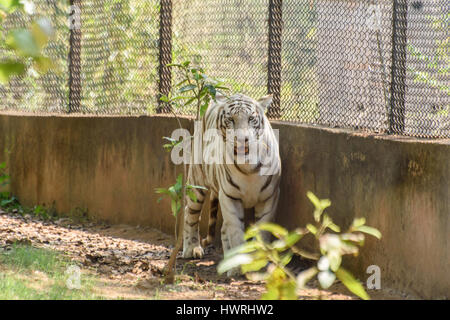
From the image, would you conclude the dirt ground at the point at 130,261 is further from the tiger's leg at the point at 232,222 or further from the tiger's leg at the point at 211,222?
the tiger's leg at the point at 232,222

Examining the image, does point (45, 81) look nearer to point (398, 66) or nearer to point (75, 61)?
point (75, 61)

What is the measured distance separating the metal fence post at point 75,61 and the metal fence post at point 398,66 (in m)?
4.50

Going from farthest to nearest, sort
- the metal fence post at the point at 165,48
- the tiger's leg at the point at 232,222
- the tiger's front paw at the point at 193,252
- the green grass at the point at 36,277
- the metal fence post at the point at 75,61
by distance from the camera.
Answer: the metal fence post at the point at 75,61 < the metal fence post at the point at 165,48 < the tiger's front paw at the point at 193,252 < the tiger's leg at the point at 232,222 < the green grass at the point at 36,277

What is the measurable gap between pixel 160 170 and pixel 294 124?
5.97 feet

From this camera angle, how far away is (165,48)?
295 inches

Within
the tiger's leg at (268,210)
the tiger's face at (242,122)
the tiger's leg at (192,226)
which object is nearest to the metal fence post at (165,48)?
the tiger's leg at (192,226)

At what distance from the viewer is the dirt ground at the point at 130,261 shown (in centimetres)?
476

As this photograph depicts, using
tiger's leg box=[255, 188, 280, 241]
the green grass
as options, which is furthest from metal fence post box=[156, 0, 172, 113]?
the green grass

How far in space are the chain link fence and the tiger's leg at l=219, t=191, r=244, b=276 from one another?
3.26ft

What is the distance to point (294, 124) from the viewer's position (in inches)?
238

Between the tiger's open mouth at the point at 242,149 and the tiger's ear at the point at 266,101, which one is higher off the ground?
the tiger's ear at the point at 266,101

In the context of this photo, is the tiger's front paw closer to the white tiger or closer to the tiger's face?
the white tiger
